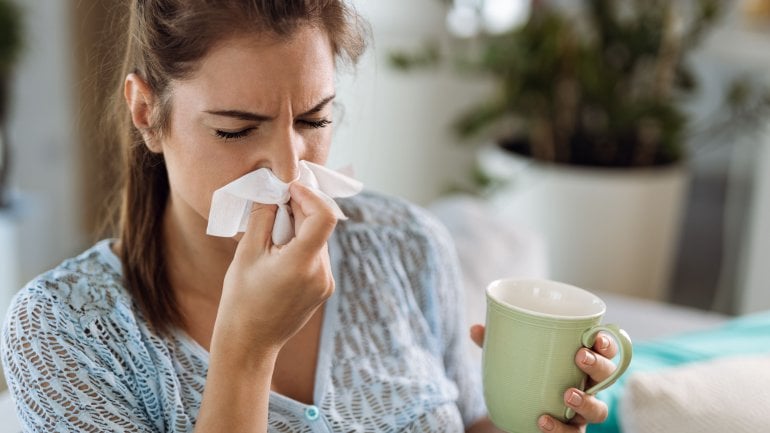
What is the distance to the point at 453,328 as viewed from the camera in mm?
1214

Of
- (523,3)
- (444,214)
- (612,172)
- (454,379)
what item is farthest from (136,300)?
(523,3)

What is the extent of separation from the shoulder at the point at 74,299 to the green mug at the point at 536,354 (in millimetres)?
437

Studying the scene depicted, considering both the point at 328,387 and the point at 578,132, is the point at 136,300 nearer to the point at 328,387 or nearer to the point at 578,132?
the point at 328,387

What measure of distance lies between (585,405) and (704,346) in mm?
666

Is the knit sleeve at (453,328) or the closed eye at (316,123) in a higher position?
the closed eye at (316,123)

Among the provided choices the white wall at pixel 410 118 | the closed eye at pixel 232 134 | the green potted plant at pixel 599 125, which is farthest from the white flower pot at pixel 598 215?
the closed eye at pixel 232 134

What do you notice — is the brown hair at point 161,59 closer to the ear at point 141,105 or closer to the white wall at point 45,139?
the ear at point 141,105

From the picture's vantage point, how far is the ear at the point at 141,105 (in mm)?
949

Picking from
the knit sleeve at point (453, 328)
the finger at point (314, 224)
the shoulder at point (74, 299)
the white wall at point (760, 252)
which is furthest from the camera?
the white wall at point (760, 252)

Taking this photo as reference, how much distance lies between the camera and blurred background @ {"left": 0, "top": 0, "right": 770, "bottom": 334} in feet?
7.93

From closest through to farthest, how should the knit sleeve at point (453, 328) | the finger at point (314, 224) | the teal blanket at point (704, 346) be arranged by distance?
the finger at point (314, 224) < the knit sleeve at point (453, 328) < the teal blanket at point (704, 346)

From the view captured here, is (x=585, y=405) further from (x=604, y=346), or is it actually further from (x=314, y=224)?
(x=314, y=224)

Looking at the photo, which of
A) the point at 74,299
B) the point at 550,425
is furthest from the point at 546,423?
the point at 74,299

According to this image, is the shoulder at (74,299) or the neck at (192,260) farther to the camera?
the neck at (192,260)
